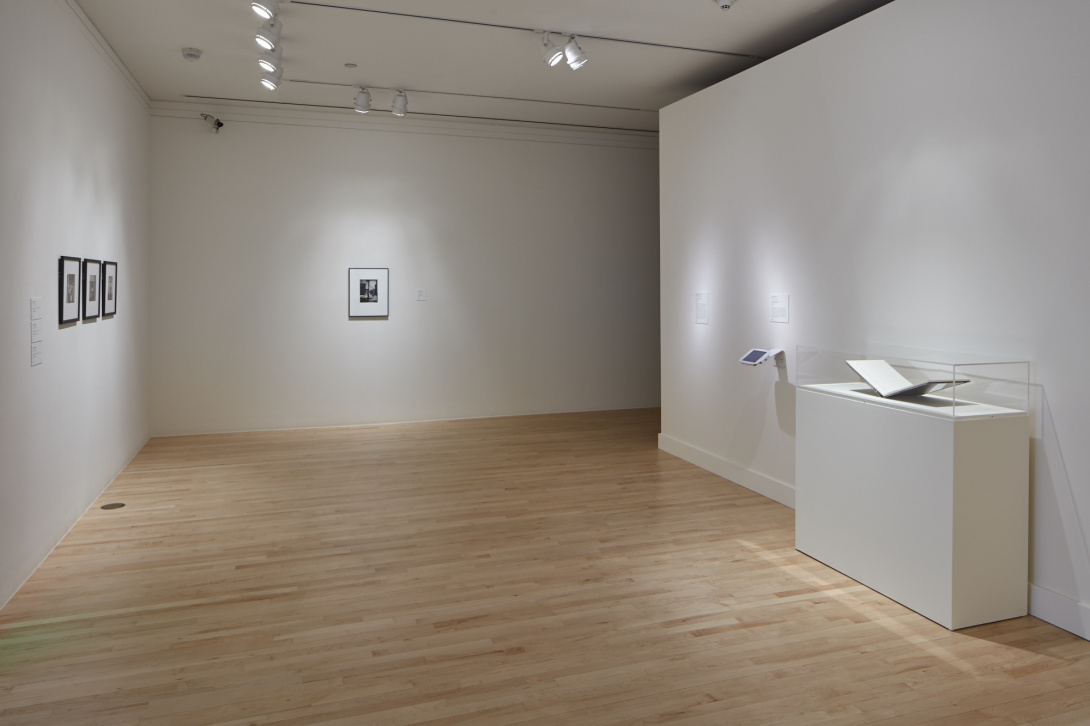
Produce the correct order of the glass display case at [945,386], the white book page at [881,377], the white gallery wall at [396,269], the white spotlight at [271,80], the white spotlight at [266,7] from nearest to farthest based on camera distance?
the glass display case at [945,386] → the white book page at [881,377] → the white spotlight at [266,7] → the white spotlight at [271,80] → the white gallery wall at [396,269]

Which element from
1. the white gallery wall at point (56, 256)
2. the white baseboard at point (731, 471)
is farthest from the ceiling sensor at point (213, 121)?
the white baseboard at point (731, 471)

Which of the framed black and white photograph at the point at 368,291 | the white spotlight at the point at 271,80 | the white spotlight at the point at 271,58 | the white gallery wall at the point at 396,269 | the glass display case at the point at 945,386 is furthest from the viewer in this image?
the framed black and white photograph at the point at 368,291

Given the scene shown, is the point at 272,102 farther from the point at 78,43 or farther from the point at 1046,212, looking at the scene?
the point at 1046,212

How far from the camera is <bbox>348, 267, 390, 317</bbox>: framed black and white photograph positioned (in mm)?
8156

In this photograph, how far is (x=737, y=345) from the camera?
5.74 metres

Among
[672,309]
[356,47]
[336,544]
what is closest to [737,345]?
[672,309]

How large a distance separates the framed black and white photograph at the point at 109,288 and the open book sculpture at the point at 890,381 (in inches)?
211

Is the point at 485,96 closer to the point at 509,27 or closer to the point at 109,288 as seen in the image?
the point at 509,27

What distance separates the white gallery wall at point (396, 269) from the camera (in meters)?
7.70

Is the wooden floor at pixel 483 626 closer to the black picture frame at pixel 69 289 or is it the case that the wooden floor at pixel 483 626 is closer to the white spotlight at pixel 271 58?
the black picture frame at pixel 69 289

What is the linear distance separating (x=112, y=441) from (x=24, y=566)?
231cm

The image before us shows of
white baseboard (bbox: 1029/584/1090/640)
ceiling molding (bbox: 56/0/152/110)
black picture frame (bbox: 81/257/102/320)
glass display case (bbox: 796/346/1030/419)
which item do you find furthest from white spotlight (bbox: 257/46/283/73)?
white baseboard (bbox: 1029/584/1090/640)

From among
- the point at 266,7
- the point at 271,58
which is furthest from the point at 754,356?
the point at 271,58

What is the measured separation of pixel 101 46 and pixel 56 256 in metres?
2.04
